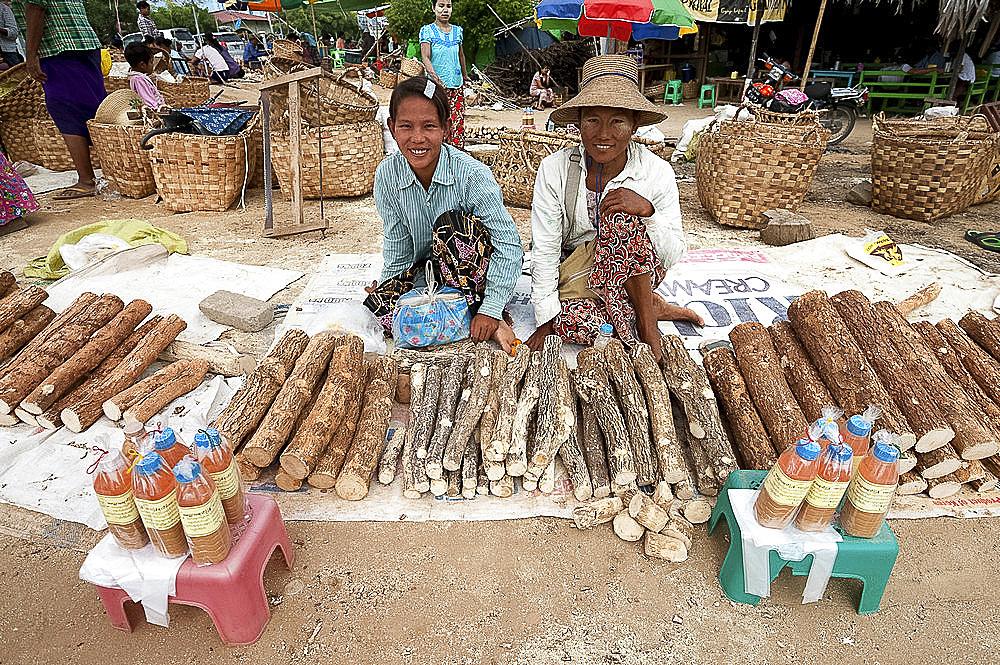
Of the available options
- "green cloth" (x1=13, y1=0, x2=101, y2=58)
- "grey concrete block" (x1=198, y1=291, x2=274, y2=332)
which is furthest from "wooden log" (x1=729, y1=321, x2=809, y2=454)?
"green cloth" (x1=13, y1=0, x2=101, y2=58)

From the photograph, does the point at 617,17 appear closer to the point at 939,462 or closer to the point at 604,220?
the point at 604,220

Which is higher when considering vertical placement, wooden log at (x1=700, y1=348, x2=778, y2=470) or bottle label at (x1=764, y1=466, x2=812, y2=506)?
bottle label at (x1=764, y1=466, x2=812, y2=506)

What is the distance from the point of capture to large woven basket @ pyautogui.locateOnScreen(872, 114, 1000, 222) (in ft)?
16.3

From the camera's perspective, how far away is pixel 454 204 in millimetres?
3043

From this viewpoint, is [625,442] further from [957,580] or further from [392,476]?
[957,580]

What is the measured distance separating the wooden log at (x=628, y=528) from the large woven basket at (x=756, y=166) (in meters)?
3.93

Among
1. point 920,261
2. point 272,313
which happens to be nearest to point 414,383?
point 272,313

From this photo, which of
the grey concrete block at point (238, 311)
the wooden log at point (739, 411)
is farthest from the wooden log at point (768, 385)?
the grey concrete block at point (238, 311)

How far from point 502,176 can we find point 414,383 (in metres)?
3.77

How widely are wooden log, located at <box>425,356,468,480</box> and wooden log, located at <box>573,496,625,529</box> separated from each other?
0.57 meters

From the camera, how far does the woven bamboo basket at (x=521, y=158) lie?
219 inches

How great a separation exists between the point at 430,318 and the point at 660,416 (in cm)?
131

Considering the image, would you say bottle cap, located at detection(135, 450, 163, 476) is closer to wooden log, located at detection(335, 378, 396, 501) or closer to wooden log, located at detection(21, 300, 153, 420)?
wooden log, located at detection(335, 378, 396, 501)

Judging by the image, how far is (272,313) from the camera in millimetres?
3596
